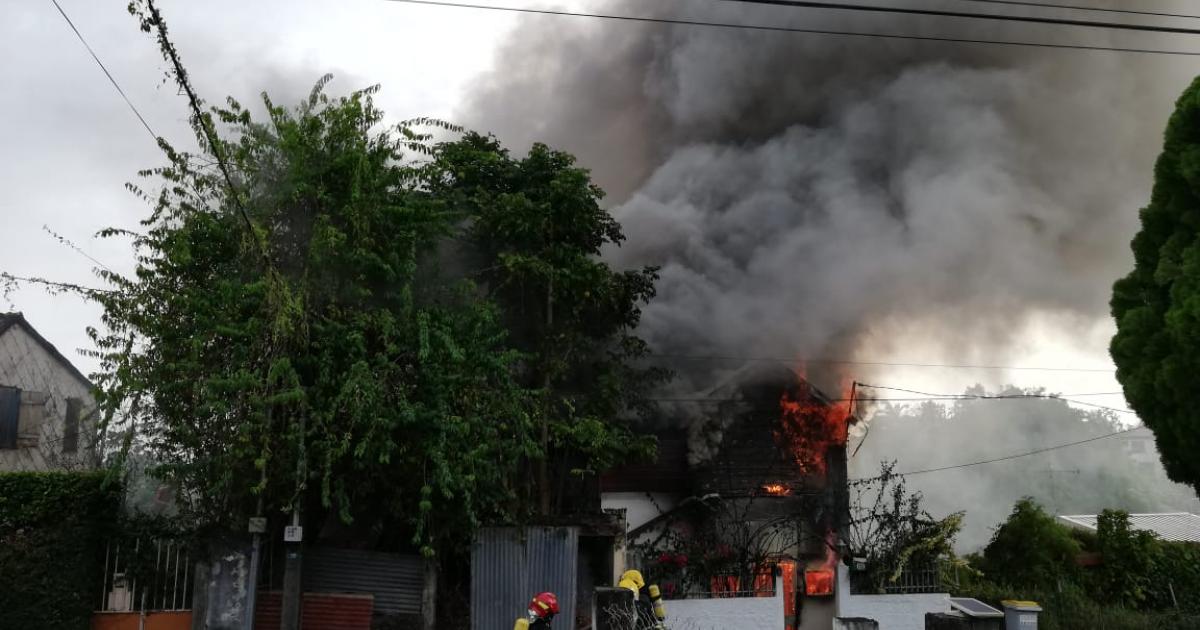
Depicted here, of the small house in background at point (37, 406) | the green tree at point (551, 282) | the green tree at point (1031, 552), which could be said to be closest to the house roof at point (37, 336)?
the small house in background at point (37, 406)

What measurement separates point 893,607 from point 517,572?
6.53m

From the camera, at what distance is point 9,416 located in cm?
2175

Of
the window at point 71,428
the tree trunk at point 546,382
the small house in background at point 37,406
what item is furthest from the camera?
the window at point 71,428

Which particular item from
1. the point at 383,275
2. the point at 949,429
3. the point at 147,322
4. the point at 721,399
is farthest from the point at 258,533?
the point at 949,429

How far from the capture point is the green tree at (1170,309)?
1129 cm

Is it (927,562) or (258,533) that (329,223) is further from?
(927,562)

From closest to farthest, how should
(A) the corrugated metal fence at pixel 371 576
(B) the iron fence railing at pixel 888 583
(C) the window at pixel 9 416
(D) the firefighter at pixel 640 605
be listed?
(D) the firefighter at pixel 640 605
(A) the corrugated metal fence at pixel 371 576
(B) the iron fence railing at pixel 888 583
(C) the window at pixel 9 416

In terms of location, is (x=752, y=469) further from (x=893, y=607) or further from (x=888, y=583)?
(x=893, y=607)

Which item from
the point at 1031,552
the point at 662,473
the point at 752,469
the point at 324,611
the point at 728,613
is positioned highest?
the point at 752,469

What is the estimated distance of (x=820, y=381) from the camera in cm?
2675

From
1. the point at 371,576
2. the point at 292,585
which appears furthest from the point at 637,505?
the point at 292,585

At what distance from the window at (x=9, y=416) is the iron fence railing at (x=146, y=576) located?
12.7 metres

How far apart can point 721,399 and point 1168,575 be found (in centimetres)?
1120

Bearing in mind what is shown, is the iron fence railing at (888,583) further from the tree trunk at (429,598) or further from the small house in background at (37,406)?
the small house in background at (37,406)
